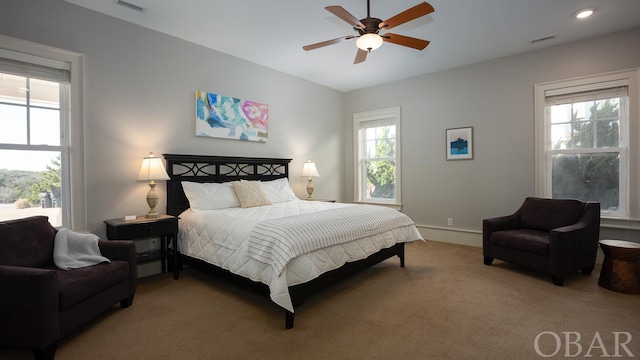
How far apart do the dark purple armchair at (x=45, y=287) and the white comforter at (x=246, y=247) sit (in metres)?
0.66

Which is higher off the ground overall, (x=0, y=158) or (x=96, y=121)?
(x=96, y=121)

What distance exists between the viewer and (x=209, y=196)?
3.65 metres

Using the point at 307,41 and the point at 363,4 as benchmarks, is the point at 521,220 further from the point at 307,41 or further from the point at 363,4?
the point at 307,41

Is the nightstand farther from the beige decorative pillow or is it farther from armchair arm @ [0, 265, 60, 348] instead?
armchair arm @ [0, 265, 60, 348]

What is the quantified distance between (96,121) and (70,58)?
24.7 inches

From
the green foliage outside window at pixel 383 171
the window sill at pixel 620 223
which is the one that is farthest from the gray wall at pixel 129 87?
the window sill at pixel 620 223

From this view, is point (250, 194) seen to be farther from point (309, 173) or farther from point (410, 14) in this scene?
point (410, 14)

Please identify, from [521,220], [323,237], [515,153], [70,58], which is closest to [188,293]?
[323,237]

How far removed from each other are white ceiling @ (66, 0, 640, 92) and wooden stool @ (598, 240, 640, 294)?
240 cm

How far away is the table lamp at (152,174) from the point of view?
3.26m

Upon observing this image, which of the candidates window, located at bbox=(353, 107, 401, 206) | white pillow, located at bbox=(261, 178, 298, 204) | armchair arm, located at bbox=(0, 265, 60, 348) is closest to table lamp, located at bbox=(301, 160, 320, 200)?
white pillow, located at bbox=(261, 178, 298, 204)

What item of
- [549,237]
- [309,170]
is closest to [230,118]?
[309,170]

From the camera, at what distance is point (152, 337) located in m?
2.16

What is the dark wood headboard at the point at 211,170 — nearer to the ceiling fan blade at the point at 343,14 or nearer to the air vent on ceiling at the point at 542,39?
the ceiling fan blade at the point at 343,14
